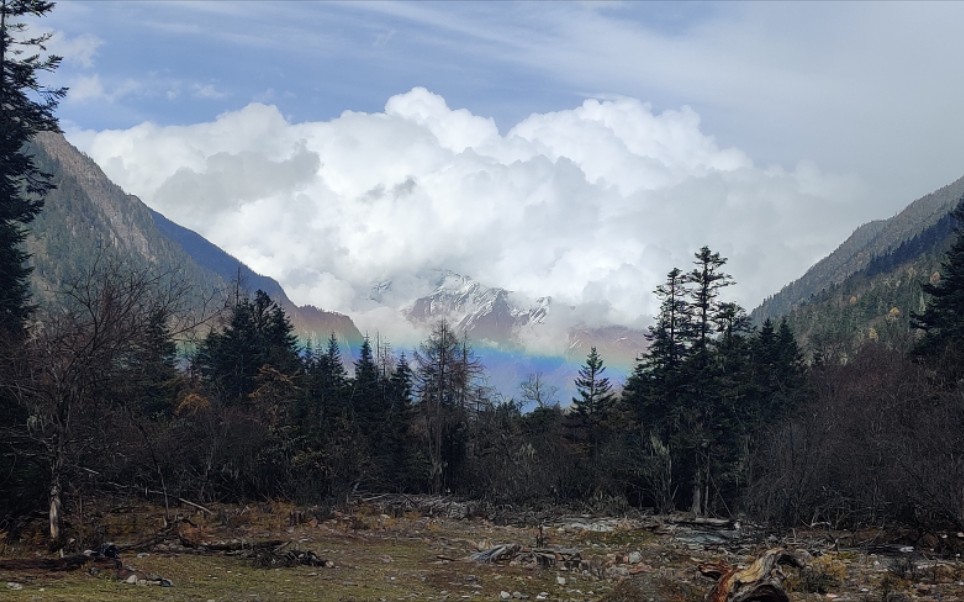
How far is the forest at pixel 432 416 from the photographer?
1617cm

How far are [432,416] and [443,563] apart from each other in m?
33.2

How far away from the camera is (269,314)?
54.5m

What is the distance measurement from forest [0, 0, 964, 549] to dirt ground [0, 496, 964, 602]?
1455 millimetres

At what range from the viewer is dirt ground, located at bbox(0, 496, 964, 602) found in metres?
11.7

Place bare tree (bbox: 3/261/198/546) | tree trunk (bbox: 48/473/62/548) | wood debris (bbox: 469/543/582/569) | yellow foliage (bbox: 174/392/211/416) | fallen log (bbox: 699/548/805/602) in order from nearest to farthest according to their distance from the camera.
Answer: fallen log (bbox: 699/548/805/602) → tree trunk (bbox: 48/473/62/548) → bare tree (bbox: 3/261/198/546) → wood debris (bbox: 469/543/582/569) → yellow foliage (bbox: 174/392/211/416)

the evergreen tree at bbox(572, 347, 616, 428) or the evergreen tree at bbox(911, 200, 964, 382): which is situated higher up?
the evergreen tree at bbox(911, 200, 964, 382)

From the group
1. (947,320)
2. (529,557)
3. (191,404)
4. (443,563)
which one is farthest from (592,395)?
(443,563)

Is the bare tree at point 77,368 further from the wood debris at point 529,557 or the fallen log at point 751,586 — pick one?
the fallen log at point 751,586

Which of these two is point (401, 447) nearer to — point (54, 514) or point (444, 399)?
point (444, 399)

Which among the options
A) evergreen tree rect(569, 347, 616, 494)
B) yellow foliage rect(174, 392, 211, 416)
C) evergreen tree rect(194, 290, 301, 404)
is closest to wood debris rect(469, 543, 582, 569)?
yellow foliage rect(174, 392, 211, 416)

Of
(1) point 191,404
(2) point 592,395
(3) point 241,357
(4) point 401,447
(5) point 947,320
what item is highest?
(5) point 947,320

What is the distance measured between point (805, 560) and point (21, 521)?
702 inches

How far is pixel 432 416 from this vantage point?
50406mm

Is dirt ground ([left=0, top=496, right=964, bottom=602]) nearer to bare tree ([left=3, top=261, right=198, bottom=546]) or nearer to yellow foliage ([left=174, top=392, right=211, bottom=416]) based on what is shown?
bare tree ([left=3, top=261, right=198, bottom=546])
